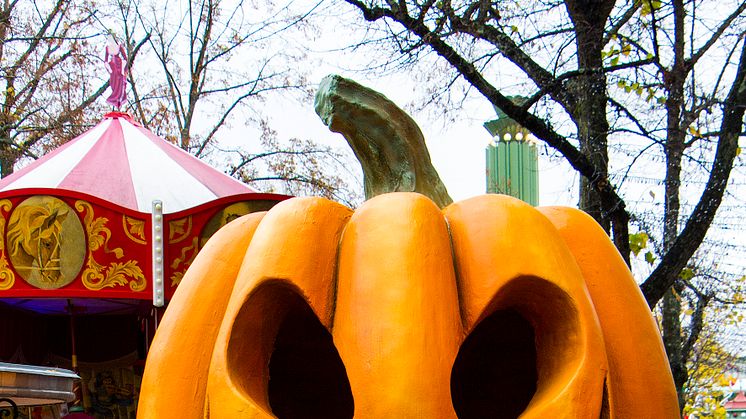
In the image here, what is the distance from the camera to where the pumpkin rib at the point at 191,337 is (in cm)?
201

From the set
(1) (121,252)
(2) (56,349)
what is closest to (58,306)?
(2) (56,349)

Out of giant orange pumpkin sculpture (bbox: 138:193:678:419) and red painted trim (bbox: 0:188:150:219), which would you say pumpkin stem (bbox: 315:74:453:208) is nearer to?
giant orange pumpkin sculpture (bbox: 138:193:678:419)

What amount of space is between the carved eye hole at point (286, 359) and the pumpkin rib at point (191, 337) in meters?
0.16

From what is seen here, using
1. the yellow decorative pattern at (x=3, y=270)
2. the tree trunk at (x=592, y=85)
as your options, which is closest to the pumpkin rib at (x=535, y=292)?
the tree trunk at (x=592, y=85)

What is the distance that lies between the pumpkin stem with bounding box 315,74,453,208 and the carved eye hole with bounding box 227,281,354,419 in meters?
0.53

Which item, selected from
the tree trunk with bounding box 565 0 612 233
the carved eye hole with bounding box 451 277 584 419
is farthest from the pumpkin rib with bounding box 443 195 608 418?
the tree trunk with bounding box 565 0 612 233

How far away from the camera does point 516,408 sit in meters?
2.40

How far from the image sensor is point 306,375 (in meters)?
2.43

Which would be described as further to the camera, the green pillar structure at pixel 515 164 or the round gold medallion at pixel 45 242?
the green pillar structure at pixel 515 164

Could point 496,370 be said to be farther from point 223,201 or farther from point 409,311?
point 223,201

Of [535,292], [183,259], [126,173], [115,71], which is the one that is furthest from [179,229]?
[535,292]

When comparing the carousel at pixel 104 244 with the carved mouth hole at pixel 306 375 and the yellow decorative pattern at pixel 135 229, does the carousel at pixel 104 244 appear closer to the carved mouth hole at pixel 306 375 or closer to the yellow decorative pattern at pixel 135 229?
the yellow decorative pattern at pixel 135 229

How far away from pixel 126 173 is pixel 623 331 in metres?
7.53

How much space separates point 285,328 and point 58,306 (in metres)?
8.42
